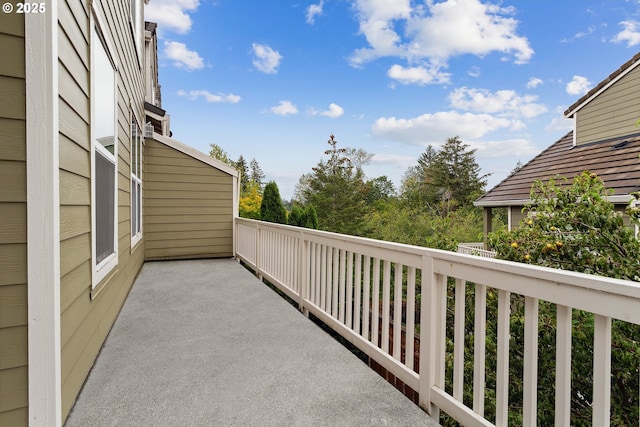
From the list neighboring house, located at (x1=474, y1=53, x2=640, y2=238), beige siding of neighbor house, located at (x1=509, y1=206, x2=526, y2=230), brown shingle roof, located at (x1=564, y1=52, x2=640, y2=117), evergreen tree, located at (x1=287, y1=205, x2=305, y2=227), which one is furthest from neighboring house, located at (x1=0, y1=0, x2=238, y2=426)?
brown shingle roof, located at (x1=564, y1=52, x2=640, y2=117)

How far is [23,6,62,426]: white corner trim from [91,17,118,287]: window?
2.59 ft

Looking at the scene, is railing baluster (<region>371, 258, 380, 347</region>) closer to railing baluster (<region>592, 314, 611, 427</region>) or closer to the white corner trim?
railing baluster (<region>592, 314, 611, 427</region>)

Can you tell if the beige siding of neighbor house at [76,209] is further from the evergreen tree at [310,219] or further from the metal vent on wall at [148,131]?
the evergreen tree at [310,219]

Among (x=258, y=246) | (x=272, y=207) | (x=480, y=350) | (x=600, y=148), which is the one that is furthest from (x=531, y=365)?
(x=600, y=148)

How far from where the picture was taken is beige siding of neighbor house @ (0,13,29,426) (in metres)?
1.20

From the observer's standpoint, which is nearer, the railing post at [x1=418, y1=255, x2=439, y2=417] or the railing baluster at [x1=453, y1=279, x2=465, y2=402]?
the railing baluster at [x1=453, y1=279, x2=465, y2=402]

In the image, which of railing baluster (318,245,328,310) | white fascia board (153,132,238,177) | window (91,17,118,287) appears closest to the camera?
window (91,17,118,287)

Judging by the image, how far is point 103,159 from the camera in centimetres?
248

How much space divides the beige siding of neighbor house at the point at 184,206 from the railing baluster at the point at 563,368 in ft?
20.4

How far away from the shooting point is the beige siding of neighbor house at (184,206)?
613 cm

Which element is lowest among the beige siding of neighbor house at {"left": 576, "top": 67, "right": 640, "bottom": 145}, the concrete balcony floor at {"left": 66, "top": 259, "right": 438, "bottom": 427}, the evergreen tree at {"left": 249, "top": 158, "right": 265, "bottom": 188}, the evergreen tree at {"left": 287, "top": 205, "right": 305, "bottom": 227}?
the concrete balcony floor at {"left": 66, "top": 259, "right": 438, "bottom": 427}

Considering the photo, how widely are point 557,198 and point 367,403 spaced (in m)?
2.26

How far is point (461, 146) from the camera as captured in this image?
2759 cm

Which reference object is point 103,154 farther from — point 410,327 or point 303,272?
point 410,327
